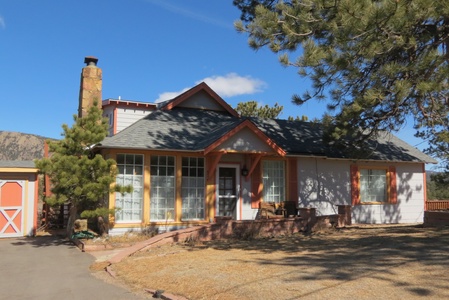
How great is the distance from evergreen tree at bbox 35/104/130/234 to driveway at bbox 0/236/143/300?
4.74 feet

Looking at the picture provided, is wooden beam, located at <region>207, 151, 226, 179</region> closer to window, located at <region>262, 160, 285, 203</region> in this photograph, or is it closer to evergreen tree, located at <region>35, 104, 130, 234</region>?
window, located at <region>262, 160, 285, 203</region>

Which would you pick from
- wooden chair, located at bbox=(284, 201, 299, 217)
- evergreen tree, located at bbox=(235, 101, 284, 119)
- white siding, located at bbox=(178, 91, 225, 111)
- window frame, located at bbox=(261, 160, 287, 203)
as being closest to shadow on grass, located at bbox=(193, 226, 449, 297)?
wooden chair, located at bbox=(284, 201, 299, 217)

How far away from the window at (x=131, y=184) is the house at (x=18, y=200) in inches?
141

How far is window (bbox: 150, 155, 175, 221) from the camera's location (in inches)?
586

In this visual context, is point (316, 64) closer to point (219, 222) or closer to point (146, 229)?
point (219, 222)

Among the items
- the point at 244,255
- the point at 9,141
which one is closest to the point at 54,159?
the point at 244,255

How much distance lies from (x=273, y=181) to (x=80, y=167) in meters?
7.62

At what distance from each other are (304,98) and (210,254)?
558 centimetres

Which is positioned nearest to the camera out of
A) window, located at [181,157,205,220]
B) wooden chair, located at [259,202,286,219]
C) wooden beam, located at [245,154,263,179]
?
window, located at [181,157,205,220]

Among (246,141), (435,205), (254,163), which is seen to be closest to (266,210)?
(254,163)

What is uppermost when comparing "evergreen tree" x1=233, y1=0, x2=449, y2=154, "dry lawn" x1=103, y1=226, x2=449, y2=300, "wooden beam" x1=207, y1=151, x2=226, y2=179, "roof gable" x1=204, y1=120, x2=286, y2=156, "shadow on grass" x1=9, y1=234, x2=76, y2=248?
"evergreen tree" x1=233, y1=0, x2=449, y2=154

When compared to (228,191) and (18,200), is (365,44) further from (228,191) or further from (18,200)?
(18,200)

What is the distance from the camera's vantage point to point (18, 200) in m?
16.1

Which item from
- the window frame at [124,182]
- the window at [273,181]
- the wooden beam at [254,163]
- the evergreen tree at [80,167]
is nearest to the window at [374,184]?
the window at [273,181]
